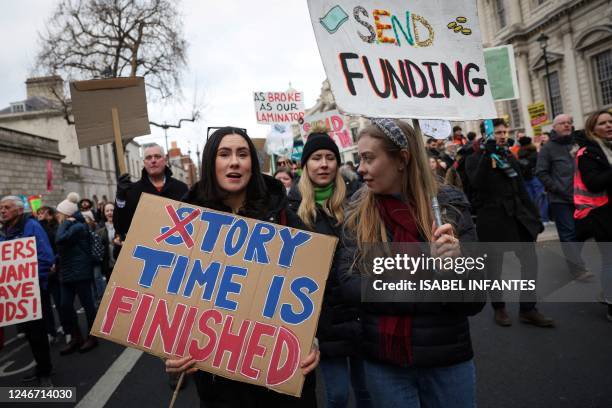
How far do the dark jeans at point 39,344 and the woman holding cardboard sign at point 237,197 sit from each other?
10.7ft

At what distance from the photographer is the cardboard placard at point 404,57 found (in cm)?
183

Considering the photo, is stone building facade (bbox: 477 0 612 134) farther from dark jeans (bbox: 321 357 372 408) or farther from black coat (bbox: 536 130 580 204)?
dark jeans (bbox: 321 357 372 408)

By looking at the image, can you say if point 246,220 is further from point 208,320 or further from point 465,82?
point 465,82

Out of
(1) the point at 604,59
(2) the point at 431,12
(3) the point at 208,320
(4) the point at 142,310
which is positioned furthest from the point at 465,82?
(1) the point at 604,59

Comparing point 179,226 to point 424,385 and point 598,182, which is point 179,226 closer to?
point 424,385

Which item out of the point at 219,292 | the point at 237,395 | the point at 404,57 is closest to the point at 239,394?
the point at 237,395

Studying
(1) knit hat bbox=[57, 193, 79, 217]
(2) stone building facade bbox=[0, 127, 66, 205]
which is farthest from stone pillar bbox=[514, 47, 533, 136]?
(2) stone building facade bbox=[0, 127, 66, 205]

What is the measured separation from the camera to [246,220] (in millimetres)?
1911

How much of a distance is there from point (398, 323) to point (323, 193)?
128cm

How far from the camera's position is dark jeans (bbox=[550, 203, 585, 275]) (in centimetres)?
557

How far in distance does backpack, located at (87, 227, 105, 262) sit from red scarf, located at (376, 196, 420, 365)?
540 cm

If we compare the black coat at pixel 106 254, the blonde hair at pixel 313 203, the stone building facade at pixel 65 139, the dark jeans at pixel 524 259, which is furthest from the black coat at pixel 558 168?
the stone building facade at pixel 65 139

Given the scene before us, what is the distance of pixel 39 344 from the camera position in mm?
4367

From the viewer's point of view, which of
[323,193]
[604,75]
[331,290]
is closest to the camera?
[331,290]
